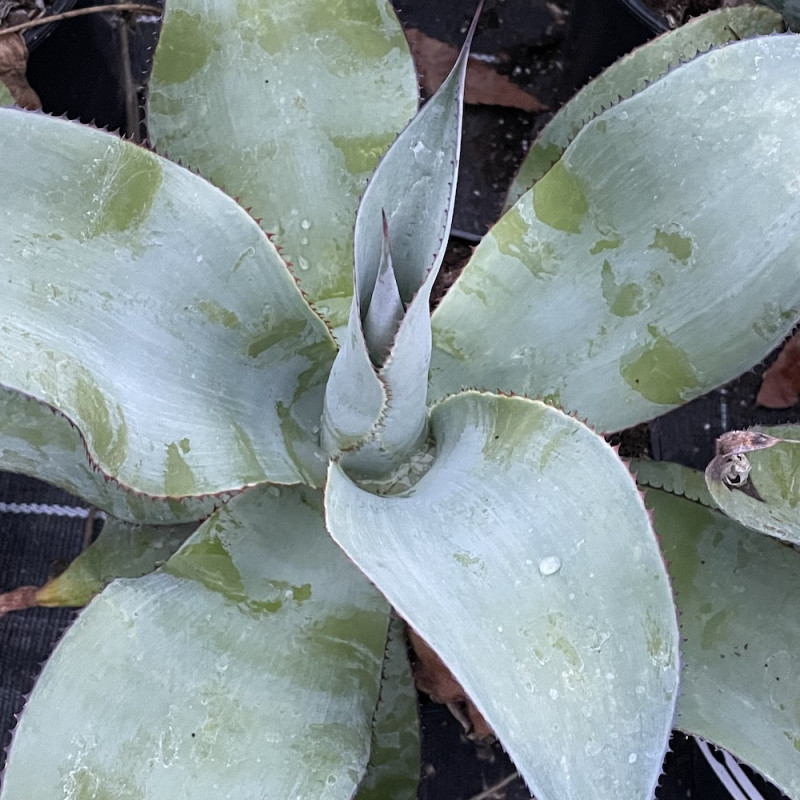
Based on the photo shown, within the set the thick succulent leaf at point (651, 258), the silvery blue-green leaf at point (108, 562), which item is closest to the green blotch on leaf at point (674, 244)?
the thick succulent leaf at point (651, 258)

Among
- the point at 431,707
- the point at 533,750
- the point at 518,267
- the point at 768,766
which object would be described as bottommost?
the point at 431,707

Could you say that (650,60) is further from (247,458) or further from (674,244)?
(247,458)

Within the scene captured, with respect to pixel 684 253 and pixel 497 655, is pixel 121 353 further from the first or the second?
pixel 684 253

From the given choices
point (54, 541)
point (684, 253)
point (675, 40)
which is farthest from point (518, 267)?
point (54, 541)

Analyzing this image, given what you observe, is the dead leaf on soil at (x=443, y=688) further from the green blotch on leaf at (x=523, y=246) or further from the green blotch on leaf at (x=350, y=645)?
the green blotch on leaf at (x=523, y=246)

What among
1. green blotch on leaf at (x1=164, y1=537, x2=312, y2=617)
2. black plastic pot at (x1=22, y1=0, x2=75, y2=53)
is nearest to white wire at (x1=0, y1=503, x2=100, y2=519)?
green blotch on leaf at (x1=164, y1=537, x2=312, y2=617)

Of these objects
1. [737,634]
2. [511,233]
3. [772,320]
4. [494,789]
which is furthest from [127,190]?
[494,789]
